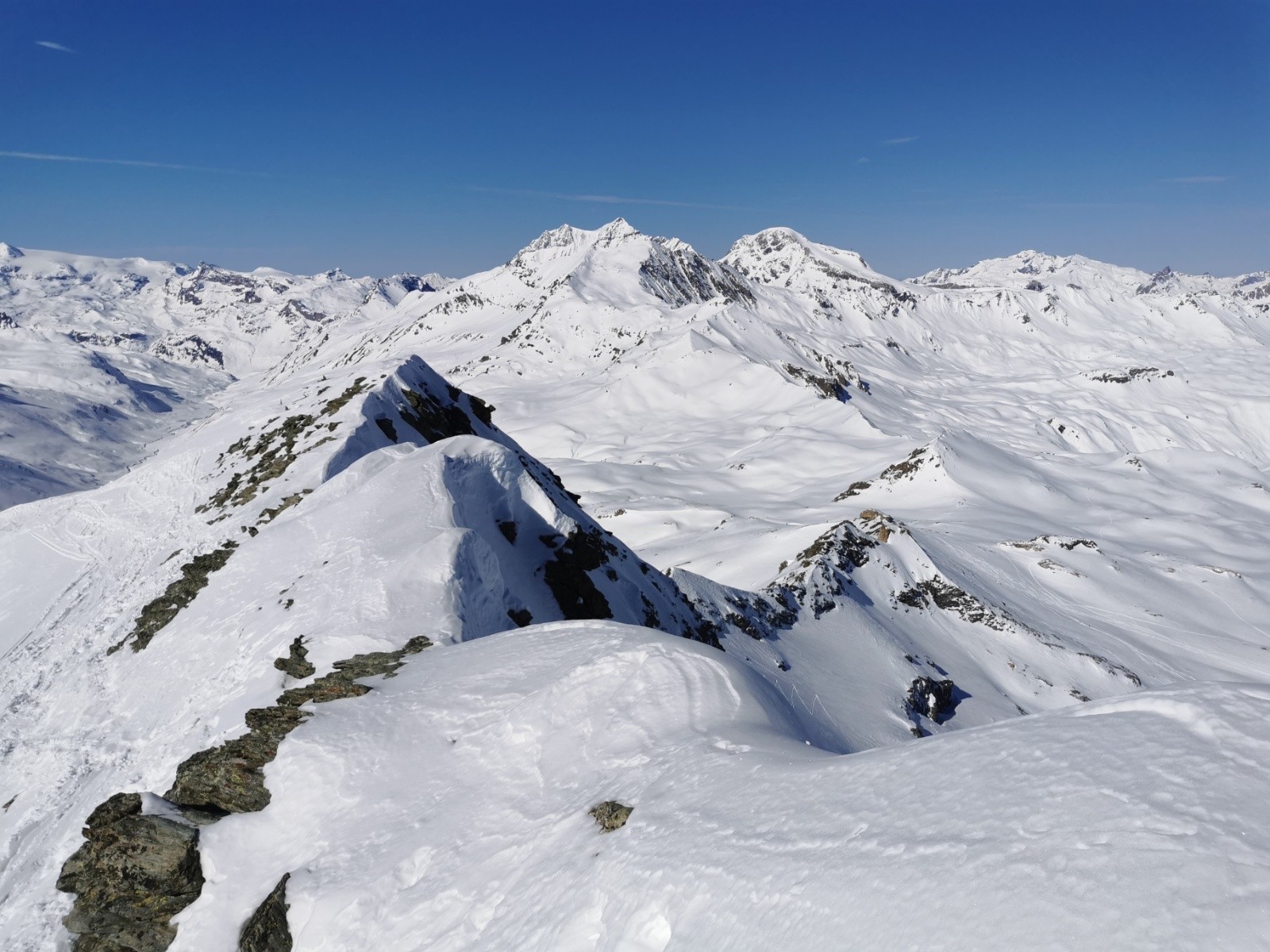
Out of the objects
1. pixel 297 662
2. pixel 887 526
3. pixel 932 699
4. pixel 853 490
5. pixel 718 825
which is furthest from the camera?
pixel 853 490

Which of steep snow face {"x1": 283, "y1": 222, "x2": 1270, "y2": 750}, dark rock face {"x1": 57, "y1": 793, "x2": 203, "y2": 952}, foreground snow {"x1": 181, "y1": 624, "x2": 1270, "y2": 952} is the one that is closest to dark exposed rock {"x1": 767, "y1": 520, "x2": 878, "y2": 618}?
steep snow face {"x1": 283, "y1": 222, "x2": 1270, "y2": 750}

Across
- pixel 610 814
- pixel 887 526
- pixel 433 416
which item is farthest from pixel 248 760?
pixel 887 526

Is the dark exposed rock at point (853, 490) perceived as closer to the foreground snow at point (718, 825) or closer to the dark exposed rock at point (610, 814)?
the foreground snow at point (718, 825)

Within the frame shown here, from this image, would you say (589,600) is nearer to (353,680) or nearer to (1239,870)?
(353,680)

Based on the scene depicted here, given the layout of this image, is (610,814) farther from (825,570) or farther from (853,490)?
(853,490)

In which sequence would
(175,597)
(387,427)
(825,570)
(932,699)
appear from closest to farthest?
1. (175,597)
2. (932,699)
3. (387,427)
4. (825,570)
